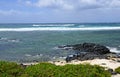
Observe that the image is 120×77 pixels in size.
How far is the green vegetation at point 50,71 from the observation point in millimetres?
7574

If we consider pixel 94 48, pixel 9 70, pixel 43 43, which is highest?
pixel 9 70

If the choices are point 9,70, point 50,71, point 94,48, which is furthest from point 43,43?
point 50,71

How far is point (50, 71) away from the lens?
764cm

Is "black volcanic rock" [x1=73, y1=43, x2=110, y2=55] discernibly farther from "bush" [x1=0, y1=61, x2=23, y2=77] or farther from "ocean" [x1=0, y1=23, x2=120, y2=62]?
"bush" [x1=0, y1=61, x2=23, y2=77]

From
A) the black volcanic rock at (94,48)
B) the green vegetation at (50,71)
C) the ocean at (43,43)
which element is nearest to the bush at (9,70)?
the green vegetation at (50,71)

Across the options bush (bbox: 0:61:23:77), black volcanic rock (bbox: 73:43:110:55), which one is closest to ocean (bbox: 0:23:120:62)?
black volcanic rock (bbox: 73:43:110:55)

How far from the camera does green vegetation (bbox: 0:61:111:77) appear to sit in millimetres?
7574

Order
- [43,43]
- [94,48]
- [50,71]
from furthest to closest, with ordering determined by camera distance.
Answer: [43,43] → [94,48] → [50,71]

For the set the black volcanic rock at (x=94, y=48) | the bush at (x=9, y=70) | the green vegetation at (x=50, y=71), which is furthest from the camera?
the black volcanic rock at (x=94, y=48)

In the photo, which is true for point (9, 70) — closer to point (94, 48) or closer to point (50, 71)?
point (50, 71)

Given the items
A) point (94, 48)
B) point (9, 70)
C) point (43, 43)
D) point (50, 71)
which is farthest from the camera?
point (43, 43)

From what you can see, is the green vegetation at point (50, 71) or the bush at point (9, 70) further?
the bush at point (9, 70)

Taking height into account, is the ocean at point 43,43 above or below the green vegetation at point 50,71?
below

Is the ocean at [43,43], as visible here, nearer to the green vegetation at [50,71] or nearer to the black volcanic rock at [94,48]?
the black volcanic rock at [94,48]
